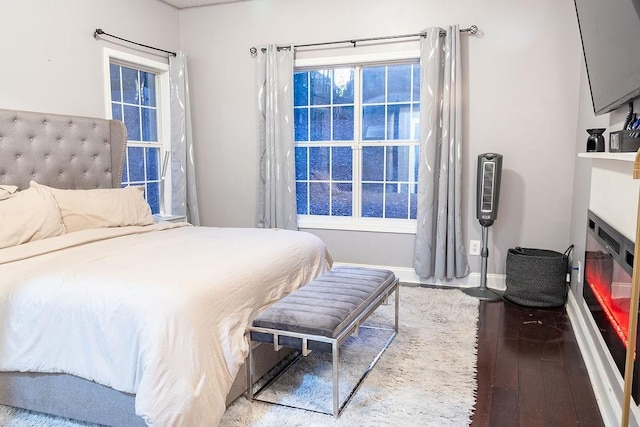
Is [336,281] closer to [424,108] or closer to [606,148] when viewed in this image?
[606,148]

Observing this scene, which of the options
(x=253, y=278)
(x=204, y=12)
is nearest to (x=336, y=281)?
(x=253, y=278)

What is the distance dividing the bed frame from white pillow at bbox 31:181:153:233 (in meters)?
0.33

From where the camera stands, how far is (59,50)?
358cm

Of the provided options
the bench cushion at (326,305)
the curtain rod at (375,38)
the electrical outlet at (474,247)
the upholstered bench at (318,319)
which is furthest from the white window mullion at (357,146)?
the upholstered bench at (318,319)

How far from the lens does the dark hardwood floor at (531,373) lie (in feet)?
7.06

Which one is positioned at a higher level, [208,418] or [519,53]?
[519,53]

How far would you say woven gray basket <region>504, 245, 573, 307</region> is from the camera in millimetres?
3607

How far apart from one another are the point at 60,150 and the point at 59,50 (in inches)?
29.9

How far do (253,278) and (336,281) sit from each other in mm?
557

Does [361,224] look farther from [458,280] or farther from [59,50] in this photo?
[59,50]

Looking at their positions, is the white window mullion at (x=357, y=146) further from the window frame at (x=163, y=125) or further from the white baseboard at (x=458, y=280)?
the window frame at (x=163, y=125)

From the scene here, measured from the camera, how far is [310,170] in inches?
188

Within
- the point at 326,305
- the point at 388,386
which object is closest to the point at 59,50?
the point at 326,305

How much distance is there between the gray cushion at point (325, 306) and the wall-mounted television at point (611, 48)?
1464 millimetres
